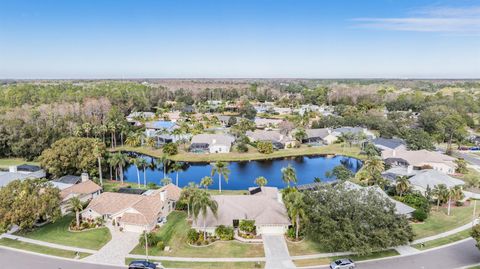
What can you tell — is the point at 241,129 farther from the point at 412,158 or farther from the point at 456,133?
the point at 456,133

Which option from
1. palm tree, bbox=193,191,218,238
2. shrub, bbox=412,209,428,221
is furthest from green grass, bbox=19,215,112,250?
shrub, bbox=412,209,428,221

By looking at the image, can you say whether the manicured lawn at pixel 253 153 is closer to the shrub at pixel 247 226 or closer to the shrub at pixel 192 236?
the shrub at pixel 247 226

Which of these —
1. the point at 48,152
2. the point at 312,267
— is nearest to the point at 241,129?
the point at 48,152

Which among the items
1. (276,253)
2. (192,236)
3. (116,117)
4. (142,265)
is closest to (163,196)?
(192,236)

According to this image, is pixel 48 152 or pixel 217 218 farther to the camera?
pixel 48 152

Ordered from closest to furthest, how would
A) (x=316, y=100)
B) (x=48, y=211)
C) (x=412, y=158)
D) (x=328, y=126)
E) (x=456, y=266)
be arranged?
(x=456, y=266), (x=48, y=211), (x=412, y=158), (x=328, y=126), (x=316, y=100)

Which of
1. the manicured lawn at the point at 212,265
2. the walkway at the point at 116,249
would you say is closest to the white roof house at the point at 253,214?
the manicured lawn at the point at 212,265

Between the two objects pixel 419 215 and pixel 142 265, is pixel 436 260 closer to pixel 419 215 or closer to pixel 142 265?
pixel 419 215

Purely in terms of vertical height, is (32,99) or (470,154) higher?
(32,99)
